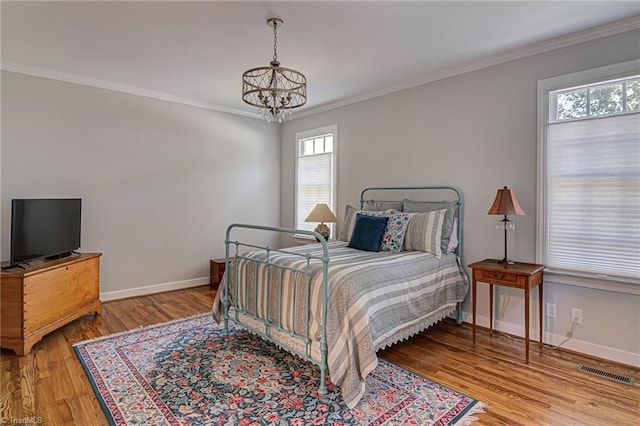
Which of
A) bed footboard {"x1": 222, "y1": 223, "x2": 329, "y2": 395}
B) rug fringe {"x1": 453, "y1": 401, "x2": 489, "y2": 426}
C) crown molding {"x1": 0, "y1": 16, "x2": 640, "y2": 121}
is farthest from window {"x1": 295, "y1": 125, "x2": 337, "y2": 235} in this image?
rug fringe {"x1": 453, "y1": 401, "x2": 489, "y2": 426}

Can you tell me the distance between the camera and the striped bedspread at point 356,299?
2162mm

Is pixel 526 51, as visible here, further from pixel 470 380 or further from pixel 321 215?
pixel 470 380

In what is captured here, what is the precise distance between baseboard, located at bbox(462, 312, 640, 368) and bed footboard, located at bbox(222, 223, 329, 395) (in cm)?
201

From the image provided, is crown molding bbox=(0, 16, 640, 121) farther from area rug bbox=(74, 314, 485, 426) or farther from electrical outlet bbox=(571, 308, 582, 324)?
area rug bbox=(74, 314, 485, 426)

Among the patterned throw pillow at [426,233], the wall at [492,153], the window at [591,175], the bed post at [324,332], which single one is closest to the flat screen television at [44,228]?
the bed post at [324,332]

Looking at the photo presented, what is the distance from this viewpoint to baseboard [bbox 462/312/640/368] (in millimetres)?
2700

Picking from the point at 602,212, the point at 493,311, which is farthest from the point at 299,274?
the point at 602,212

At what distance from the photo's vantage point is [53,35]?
296cm

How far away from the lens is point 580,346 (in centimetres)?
291

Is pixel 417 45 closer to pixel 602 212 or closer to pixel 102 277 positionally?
pixel 602 212

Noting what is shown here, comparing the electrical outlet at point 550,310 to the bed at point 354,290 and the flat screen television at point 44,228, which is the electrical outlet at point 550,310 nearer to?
the bed at point 354,290

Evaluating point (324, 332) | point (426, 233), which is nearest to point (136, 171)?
point (324, 332)

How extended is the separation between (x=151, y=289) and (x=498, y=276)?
418 cm

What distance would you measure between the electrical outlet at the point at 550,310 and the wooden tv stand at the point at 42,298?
4.44 metres
